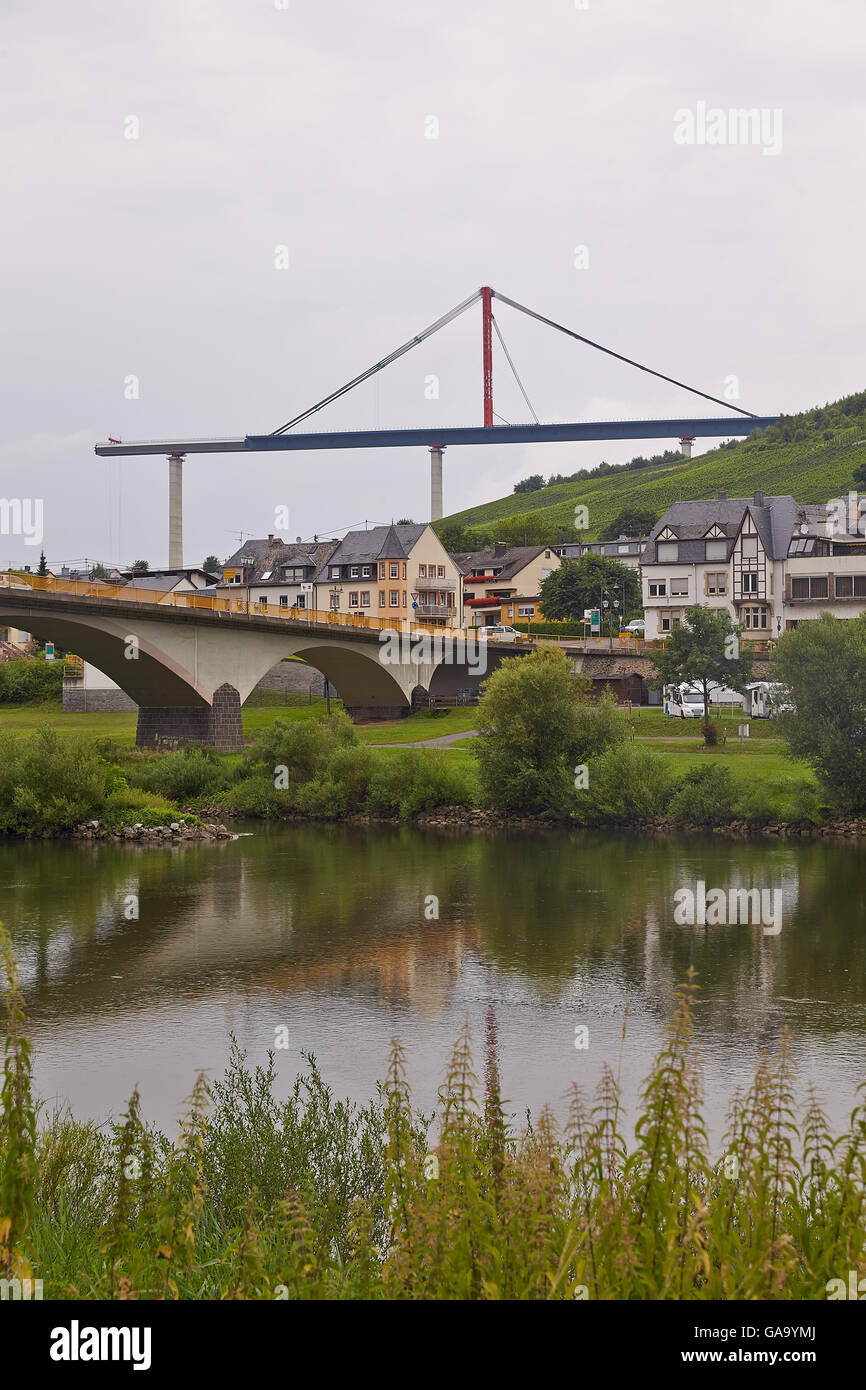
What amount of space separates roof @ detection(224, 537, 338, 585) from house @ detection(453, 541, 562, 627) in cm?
1407

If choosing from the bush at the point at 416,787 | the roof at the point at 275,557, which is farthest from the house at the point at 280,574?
the bush at the point at 416,787

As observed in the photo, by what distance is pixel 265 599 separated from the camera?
109188 millimetres

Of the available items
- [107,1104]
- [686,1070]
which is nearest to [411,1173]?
[686,1070]

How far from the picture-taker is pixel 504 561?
117 metres

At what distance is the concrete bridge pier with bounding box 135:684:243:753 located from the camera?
6319 centimetres

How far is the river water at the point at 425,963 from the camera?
17594 millimetres

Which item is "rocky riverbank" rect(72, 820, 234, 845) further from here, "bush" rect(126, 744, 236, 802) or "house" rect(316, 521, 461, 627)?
"house" rect(316, 521, 461, 627)

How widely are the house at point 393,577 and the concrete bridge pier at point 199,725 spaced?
116ft

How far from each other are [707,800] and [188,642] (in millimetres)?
29048

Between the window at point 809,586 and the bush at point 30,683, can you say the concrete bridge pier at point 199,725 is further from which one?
the window at point 809,586

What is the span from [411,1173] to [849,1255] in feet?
7.57

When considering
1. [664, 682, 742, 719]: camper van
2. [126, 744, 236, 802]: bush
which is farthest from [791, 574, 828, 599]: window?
[126, 744, 236, 802]: bush

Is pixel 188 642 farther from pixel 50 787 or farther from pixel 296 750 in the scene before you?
pixel 50 787

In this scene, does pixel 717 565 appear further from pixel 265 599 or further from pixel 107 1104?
pixel 107 1104
